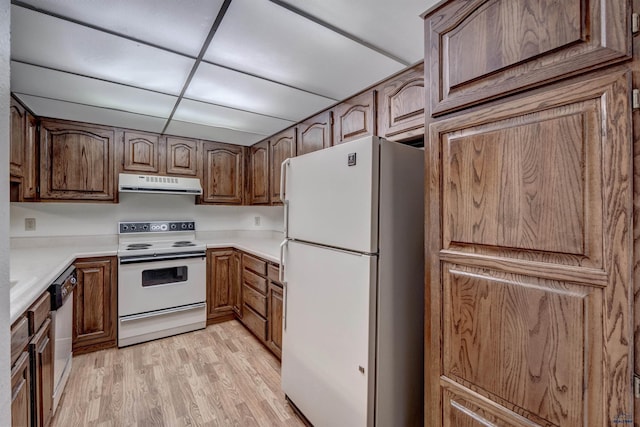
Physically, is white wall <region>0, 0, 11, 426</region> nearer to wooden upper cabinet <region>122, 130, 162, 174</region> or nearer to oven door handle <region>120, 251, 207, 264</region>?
oven door handle <region>120, 251, 207, 264</region>

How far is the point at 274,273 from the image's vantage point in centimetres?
241

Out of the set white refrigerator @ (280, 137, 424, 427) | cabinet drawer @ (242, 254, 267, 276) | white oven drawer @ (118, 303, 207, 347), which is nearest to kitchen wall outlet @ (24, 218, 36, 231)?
white oven drawer @ (118, 303, 207, 347)

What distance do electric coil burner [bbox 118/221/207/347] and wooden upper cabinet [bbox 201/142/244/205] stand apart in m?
0.64

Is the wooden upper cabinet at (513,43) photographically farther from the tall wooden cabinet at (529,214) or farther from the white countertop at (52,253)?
the white countertop at (52,253)

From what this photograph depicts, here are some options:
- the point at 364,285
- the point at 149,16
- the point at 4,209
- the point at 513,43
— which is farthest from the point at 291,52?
the point at 4,209

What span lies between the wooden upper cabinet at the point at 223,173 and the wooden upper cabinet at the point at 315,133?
3.89ft

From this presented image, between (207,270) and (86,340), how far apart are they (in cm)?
113

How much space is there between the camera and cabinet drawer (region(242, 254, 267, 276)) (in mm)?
2615

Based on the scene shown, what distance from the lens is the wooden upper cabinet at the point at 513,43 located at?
0.74 m

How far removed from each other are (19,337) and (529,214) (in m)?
1.94

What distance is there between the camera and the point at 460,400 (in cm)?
106

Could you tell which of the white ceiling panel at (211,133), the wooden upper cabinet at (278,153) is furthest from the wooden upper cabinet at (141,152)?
the wooden upper cabinet at (278,153)

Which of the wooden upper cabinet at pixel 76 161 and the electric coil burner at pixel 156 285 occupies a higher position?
the wooden upper cabinet at pixel 76 161

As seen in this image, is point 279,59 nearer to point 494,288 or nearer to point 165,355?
point 494,288
